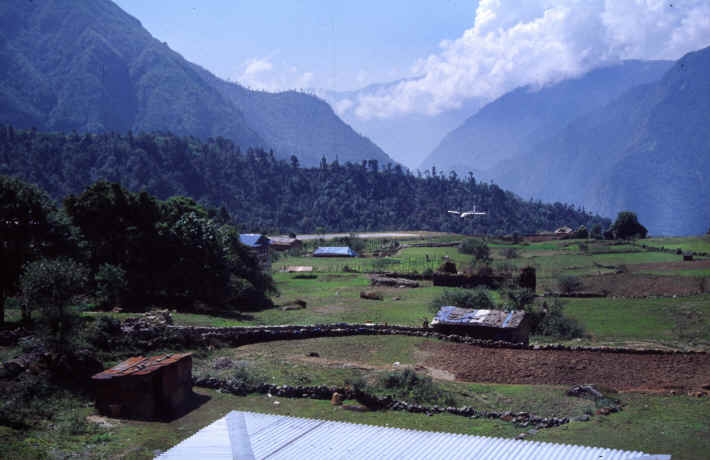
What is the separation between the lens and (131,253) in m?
35.4

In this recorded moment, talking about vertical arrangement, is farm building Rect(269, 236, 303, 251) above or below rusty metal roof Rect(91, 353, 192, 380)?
above

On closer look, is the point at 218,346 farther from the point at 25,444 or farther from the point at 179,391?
the point at 25,444

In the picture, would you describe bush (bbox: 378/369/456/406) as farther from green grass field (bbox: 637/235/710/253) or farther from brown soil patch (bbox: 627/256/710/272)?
green grass field (bbox: 637/235/710/253)

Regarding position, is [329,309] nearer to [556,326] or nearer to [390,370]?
[556,326]

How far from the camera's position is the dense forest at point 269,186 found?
144 metres

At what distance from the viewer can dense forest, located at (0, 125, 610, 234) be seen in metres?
144

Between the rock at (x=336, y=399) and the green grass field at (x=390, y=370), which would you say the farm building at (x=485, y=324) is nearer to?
the green grass field at (x=390, y=370)

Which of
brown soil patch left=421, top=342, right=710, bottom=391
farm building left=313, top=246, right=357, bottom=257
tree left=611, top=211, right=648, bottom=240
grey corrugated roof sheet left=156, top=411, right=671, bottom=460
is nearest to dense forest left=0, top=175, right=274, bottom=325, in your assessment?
grey corrugated roof sheet left=156, top=411, right=671, bottom=460

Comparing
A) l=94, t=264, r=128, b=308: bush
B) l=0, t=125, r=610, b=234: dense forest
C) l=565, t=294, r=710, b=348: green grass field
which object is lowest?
l=565, t=294, r=710, b=348: green grass field

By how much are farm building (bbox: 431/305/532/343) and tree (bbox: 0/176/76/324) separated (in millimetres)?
19632

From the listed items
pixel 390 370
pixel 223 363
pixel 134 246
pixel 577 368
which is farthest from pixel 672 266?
pixel 223 363

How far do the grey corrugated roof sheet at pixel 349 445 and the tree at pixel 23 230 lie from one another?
1668cm

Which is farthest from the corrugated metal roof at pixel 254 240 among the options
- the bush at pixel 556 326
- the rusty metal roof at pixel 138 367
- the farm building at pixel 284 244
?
the rusty metal roof at pixel 138 367

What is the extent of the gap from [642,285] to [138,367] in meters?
45.3
